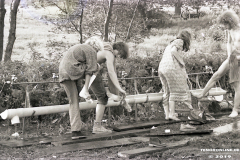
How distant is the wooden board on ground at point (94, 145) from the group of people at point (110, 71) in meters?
0.37

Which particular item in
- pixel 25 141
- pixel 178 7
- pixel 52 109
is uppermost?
pixel 178 7

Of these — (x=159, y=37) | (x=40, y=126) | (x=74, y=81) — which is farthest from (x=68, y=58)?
(x=159, y=37)

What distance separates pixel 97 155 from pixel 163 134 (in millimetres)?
1199

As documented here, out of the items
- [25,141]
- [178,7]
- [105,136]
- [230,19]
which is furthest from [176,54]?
[178,7]

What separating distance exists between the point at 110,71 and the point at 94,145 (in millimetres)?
1063

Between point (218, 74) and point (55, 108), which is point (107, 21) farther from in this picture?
point (55, 108)

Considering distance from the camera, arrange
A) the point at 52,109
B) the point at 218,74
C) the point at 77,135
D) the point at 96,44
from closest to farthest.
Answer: the point at 77,135 → the point at 96,44 → the point at 52,109 → the point at 218,74

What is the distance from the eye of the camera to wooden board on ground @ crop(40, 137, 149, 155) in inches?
167

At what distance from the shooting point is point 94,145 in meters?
4.47

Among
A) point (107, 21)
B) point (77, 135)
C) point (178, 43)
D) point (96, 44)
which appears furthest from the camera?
point (107, 21)

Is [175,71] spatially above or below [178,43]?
below

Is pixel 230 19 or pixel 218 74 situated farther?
pixel 218 74

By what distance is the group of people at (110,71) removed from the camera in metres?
4.84

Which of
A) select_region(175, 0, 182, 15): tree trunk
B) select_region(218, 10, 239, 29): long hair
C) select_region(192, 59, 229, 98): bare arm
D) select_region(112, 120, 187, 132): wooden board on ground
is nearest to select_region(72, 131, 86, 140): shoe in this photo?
select_region(112, 120, 187, 132): wooden board on ground
